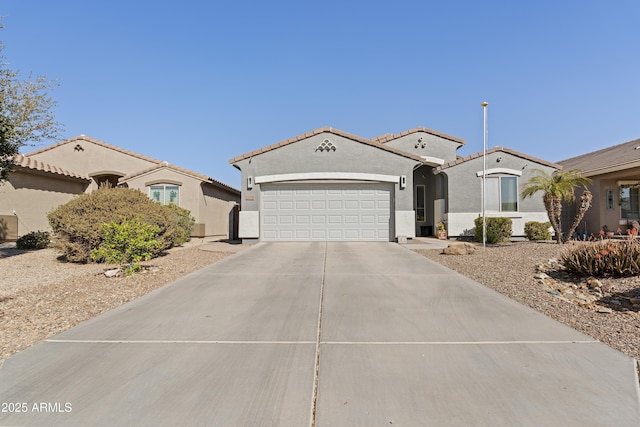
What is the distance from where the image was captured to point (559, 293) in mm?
6254

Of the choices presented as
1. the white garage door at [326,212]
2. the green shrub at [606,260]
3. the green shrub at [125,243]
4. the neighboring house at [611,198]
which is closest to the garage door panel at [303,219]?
the white garage door at [326,212]


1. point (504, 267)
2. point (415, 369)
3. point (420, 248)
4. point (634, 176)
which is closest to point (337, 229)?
point (420, 248)

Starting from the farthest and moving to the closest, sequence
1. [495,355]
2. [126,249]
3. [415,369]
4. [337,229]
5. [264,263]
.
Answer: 1. [337,229]
2. [264,263]
3. [126,249]
4. [495,355]
5. [415,369]

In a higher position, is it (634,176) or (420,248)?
(634,176)

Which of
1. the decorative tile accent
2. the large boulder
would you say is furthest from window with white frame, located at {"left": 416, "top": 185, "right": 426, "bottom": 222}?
the large boulder

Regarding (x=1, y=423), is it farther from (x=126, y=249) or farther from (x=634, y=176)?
(x=634, y=176)

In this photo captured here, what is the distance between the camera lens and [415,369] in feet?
10.6

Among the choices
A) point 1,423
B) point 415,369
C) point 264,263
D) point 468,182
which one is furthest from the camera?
point 468,182

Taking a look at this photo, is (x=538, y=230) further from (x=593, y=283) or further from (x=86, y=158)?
(x=86, y=158)

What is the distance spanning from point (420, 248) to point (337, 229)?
144 inches

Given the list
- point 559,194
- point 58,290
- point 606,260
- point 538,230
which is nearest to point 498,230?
point 538,230

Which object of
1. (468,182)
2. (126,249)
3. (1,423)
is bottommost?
(1,423)

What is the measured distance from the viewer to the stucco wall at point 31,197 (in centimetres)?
1431

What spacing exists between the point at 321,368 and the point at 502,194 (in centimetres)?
1521
